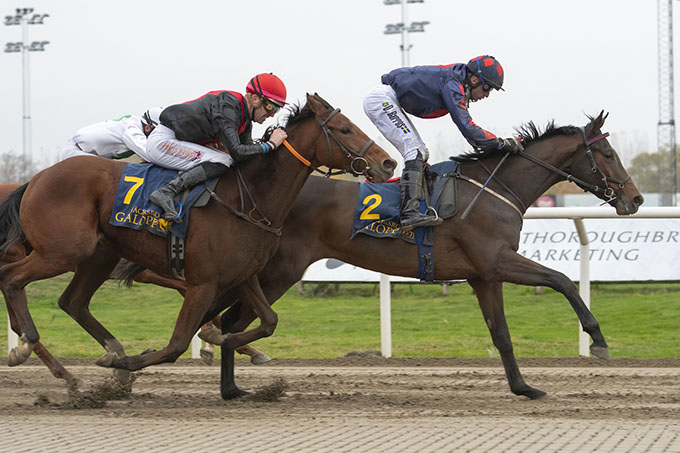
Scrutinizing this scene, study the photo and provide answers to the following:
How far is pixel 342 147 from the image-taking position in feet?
19.2

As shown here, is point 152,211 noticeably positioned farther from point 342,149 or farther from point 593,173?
point 593,173

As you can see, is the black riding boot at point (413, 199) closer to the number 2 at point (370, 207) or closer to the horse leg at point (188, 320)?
the number 2 at point (370, 207)

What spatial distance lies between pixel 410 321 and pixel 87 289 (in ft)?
19.5

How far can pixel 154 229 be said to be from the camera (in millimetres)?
5863

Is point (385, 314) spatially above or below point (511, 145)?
below

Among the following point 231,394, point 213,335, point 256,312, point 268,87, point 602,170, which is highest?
point 268,87

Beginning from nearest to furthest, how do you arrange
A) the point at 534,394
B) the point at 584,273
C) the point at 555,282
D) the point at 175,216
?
the point at 175,216, the point at 555,282, the point at 534,394, the point at 584,273

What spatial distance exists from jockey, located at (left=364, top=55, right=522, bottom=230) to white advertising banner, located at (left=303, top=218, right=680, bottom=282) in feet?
15.1

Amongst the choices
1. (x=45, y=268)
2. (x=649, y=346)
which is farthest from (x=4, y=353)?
(x=649, y=346)

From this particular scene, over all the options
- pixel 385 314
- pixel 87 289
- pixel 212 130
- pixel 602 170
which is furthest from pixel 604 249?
pixel 87 289

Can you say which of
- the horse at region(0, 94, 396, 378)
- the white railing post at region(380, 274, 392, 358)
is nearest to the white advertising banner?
the white railing post at region(380, 274, 392, 358)

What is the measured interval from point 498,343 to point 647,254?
213 inches

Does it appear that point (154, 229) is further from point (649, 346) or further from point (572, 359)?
point (649, 346)

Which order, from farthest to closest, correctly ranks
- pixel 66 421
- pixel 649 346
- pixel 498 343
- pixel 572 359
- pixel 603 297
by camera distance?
pixel 603 297 < pixel 649 346 < pixel 572 359 < pixel 498 343 < pixel 66 421
